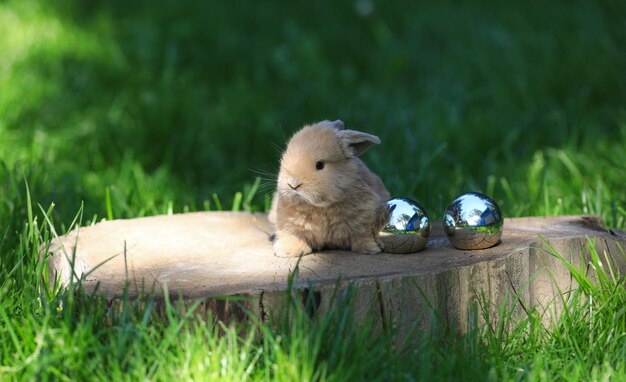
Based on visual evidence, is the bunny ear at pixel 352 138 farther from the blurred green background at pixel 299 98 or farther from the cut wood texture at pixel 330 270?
the blurred green background at pixel 299 98

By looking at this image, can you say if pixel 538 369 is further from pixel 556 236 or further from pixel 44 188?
pixel 44 188

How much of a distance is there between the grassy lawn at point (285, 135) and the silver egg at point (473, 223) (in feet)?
1.13

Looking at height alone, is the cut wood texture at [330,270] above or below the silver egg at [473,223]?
below

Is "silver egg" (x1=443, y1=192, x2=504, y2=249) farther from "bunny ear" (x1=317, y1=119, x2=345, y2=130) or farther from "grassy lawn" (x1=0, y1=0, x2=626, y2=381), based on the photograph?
"bunny ear" (x1=317, y1=119, x2=345, y2=130)

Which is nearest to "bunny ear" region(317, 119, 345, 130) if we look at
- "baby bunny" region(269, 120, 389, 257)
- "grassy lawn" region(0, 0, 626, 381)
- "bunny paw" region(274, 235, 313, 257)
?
"baby bunny" region(269, 120, 389, 257)

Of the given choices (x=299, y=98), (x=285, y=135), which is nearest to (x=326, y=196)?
(x=285, y=135)

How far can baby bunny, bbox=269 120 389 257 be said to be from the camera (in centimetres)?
330

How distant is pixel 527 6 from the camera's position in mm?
7855

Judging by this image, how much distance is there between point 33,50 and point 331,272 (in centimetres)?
451

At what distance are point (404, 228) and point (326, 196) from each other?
13.2 inches

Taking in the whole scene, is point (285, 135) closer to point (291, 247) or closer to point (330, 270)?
point (291, 247)

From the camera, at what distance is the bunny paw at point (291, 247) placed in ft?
11.2

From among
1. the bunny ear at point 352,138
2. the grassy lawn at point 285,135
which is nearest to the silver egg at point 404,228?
the bunny ear at point 352,138

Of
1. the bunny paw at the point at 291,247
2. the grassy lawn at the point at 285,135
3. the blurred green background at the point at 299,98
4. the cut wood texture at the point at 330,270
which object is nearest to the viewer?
the grassy lawn at the point at 285,135
